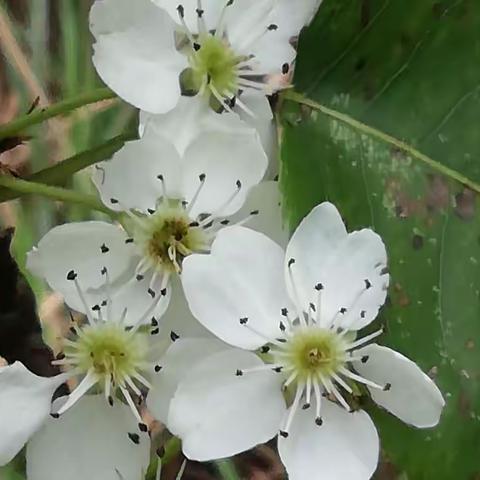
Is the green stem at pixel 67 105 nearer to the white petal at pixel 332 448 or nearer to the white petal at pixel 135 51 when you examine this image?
the white petal at pixel 135 51

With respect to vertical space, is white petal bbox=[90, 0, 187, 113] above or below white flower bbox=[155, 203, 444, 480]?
above

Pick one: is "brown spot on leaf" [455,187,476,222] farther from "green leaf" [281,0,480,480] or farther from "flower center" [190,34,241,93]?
"flower center" [190,34,241,93]

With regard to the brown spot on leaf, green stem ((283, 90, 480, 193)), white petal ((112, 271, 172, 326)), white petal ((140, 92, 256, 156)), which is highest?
white petal ((140, 92, 256, 156))

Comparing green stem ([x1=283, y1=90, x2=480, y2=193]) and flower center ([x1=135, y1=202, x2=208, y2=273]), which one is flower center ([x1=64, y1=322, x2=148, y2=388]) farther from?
green stem ([x1=283, y1=90, x2=480, y2=193])

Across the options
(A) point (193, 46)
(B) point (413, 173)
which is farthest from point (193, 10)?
(B) point (413, 173)

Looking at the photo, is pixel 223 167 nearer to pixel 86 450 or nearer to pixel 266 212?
pixel 266 212

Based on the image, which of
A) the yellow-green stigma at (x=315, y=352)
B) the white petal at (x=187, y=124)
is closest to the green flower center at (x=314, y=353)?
the yellow-green stigma at (x=315, y=352)

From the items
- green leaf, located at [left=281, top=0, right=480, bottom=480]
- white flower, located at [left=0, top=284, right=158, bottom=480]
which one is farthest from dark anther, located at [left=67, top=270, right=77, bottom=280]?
green leaf, located at [left=281, top=0, right=480, bottom=480]
